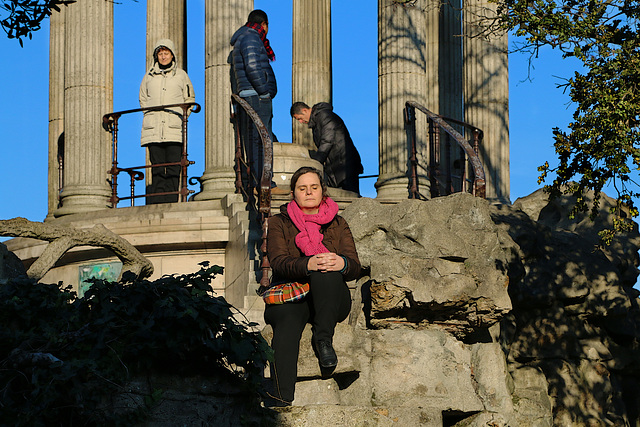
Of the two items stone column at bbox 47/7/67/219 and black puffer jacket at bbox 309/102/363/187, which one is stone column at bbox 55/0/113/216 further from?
black puffer jacket at bbox 309/102/363/187

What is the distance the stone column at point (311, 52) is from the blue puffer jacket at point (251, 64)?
4161 mm

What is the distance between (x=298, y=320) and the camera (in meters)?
7.81

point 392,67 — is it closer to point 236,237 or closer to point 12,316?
point 236,237

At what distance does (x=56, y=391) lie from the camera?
588cm

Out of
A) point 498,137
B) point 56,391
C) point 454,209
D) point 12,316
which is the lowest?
point 56,391

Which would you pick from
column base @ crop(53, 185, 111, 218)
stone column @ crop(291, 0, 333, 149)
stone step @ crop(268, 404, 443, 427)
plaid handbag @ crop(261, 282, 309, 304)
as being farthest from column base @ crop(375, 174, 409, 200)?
stone step @ crop(268, 404, 443, 427)

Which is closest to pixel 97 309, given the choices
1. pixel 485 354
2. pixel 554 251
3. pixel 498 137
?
pixel 485 354

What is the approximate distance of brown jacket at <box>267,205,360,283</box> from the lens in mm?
7844

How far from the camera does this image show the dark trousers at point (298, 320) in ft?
24.9

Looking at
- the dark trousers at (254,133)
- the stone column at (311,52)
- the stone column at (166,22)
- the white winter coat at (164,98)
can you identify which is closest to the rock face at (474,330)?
the dark trousers at (254,133)

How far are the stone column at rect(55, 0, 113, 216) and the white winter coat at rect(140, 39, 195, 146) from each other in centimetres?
97

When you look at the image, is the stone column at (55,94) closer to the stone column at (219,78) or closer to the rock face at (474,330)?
the stone column at (219,78)

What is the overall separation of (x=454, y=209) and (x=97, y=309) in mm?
4042

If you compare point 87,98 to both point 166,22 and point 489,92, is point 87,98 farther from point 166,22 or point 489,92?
point 489,92
